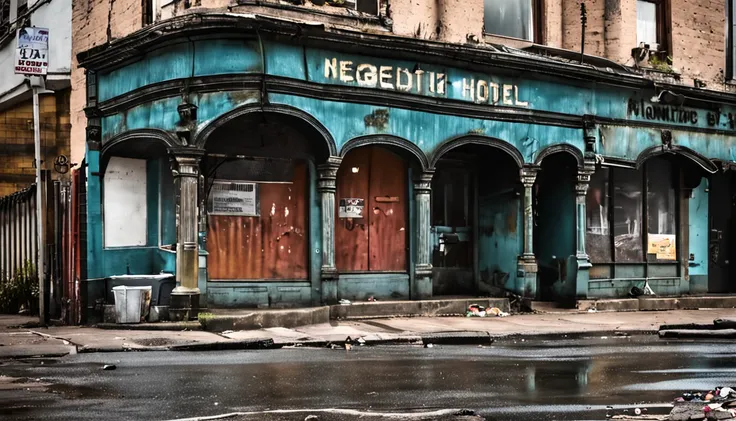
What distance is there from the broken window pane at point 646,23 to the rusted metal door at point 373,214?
7573 millimetres

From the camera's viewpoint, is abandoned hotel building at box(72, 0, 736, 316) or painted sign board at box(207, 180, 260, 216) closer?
abandoned hotel building at box(72, 0, 736, 316)

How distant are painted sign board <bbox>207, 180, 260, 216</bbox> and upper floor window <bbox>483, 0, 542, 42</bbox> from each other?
6.64m

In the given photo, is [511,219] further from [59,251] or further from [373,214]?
[59,251]

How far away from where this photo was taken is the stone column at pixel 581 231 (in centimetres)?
2038

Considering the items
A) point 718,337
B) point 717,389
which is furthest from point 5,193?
point 717,389

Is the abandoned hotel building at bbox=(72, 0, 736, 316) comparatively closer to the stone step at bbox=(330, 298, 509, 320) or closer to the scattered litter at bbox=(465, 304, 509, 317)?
the stone step at bbox=(330, 298, 509, 320)

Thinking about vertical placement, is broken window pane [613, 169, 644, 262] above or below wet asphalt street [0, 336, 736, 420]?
above

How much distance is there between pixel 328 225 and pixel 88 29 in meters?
6.91

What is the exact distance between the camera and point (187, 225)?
15.8 meters

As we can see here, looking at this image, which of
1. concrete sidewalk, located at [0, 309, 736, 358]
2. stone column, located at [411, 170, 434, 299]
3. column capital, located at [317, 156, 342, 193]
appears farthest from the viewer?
stone column, located at [411, 170, 434, 299]

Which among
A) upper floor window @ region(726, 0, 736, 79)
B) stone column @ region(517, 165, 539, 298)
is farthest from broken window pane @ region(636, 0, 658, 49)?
stone column @ region(517, 165, 539, 298)

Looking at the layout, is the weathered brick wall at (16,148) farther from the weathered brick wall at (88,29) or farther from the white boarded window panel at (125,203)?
the white boarded window panel at (125,203)

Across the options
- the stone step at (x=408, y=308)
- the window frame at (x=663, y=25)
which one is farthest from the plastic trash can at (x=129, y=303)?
the window frame at (x=663, y=25)

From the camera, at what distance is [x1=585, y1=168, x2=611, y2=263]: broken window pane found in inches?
837
